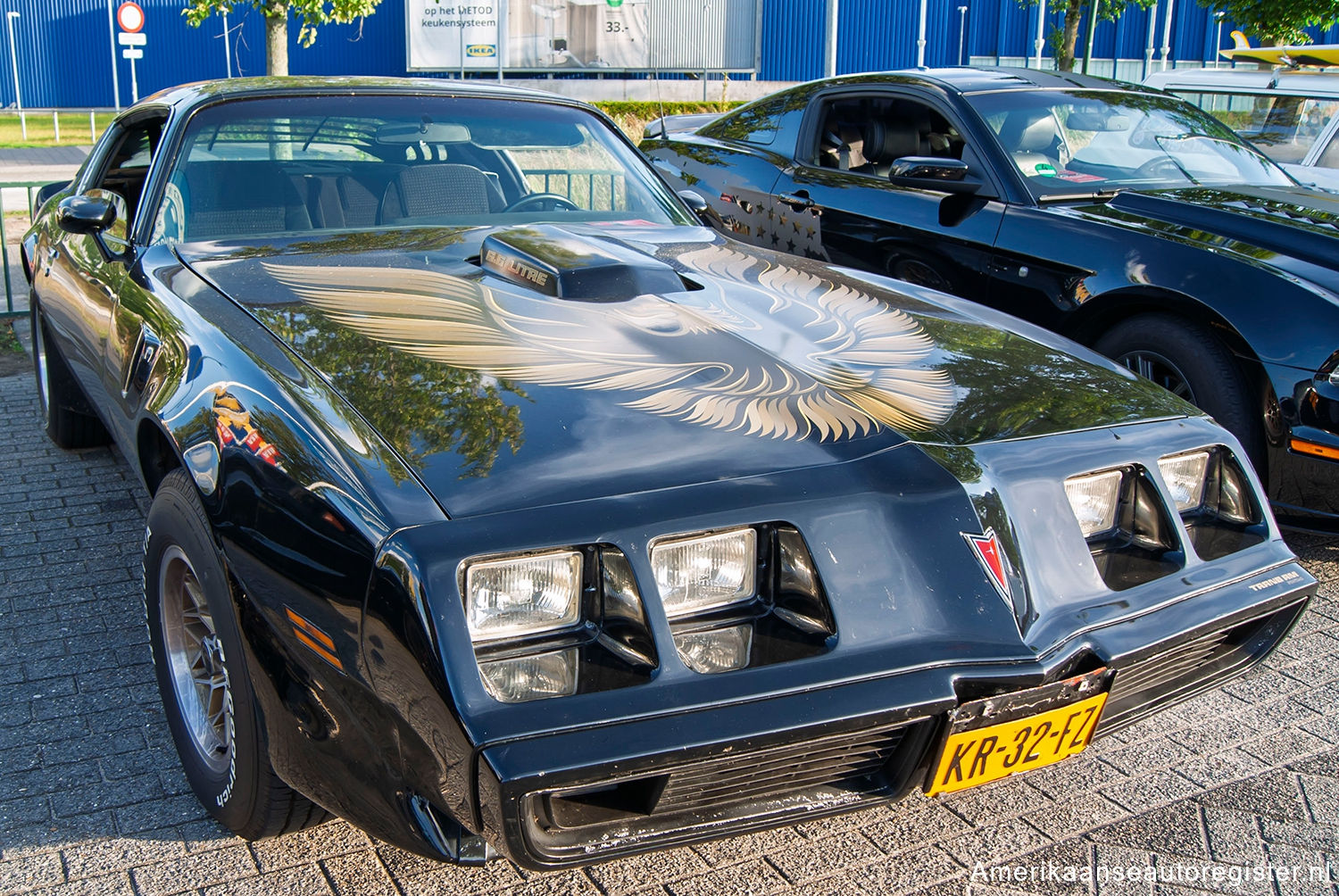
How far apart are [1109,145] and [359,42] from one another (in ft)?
88.3

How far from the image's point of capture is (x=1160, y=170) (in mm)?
4945

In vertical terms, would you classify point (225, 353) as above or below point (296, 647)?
above

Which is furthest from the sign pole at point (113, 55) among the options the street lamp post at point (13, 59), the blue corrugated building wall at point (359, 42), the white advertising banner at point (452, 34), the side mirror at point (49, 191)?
the side mirror at point (49, 191)

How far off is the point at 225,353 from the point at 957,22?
33895mm

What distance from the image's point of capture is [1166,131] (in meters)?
5.20

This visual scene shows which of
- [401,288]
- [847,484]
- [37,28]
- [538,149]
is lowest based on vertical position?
[847,484]

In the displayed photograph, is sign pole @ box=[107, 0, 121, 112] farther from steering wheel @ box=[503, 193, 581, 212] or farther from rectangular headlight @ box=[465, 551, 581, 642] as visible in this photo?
rectangular headlight @ box=[465, 551, 581, 642]

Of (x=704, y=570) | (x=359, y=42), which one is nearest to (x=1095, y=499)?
(x=704, y=570)

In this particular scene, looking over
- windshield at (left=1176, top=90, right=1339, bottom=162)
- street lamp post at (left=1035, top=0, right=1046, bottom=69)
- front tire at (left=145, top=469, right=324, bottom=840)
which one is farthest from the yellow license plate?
street lamp post at (left=1035, top=0, right=1046, bottom=69)

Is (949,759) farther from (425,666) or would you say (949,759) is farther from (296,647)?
(296,647)

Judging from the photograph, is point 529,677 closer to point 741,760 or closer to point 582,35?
point 741,760

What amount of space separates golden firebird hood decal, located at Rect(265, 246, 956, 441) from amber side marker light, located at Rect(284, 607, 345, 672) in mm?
605

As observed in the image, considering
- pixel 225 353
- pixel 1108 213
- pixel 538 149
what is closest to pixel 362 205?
pixel 538 149

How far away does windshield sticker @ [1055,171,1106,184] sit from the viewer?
475 centimetres
